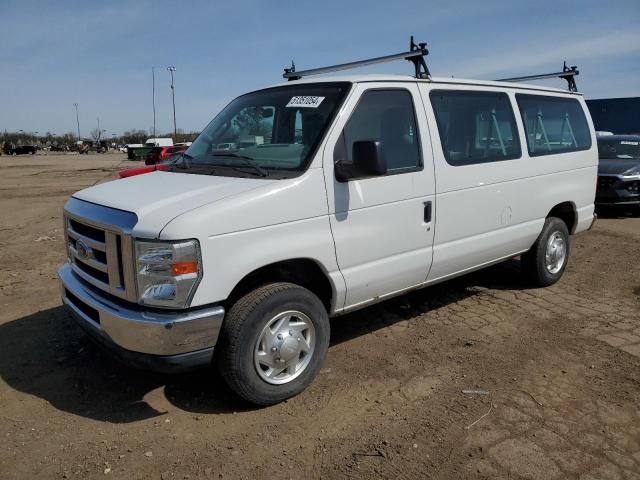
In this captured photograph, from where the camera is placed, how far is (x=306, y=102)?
391 centimetres

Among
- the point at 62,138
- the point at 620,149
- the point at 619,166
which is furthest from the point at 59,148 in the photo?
the point at 619,166

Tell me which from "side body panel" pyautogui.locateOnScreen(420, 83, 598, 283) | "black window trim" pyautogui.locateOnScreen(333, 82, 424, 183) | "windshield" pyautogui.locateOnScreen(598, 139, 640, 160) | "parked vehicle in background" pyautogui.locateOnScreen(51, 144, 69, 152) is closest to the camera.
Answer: "black window trim" pyautogui.locateOnScreen(333, 82, 424, 183)

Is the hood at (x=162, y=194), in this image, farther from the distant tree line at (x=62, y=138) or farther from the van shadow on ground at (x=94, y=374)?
the distant tree line at (x=62, y=138)

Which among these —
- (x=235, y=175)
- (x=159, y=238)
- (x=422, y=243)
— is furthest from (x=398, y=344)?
(x=159, y=238)

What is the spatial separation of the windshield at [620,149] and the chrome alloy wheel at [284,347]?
1100 centimetres

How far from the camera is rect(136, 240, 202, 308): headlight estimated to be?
9.62 ft

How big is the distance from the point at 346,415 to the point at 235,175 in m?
1.77

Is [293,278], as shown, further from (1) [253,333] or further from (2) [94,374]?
(2) [94,374]

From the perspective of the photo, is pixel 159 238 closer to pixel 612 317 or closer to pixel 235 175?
pixel 235 175

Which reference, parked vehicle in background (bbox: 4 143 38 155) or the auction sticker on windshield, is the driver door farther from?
parked vehicle in background (bbox: 4 143 38 155)

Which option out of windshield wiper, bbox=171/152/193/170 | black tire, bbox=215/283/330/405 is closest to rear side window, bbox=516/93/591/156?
black tire, bbox=215/283/330/405

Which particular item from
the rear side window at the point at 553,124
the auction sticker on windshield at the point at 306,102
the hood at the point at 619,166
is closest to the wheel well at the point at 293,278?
the auction sticker on windshield at the point at 306,102

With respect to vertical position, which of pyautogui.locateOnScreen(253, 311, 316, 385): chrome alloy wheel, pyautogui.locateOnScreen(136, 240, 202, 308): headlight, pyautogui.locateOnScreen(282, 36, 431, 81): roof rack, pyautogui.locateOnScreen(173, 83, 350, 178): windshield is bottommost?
pyautogui.locateOnScreen(253, 311, 316, 385): chrome alloy wheel

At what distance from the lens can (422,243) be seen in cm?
423
